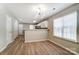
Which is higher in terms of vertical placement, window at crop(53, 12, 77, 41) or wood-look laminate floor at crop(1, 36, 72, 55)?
window at crop(53, 12, 77, 41)

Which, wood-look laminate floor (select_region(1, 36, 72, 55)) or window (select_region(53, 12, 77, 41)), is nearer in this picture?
wood-look laminate floor (select_region(1, 36, 72, 55))

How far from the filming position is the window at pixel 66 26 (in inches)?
110

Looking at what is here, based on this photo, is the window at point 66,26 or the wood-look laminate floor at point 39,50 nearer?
the wood-look laminate floor at point 39,50

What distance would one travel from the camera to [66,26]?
9.78 ft

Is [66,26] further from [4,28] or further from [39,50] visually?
[4,28]

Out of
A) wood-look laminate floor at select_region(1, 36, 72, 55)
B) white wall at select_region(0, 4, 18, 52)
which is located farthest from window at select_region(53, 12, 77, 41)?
white wall at select_region(0, 4, 18, 52)

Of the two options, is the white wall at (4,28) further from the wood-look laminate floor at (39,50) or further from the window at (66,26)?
the window at (66,26)

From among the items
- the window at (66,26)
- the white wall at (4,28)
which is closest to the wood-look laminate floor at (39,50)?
the white wall at (4,28)

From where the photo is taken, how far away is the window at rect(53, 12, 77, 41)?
2.79 meters

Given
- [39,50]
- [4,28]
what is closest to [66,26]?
[39,50]

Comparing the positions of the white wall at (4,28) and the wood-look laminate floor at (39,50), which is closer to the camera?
the wood-look laminate floor at (39,50)

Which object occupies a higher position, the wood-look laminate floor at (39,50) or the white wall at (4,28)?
the white wall at (4,28)

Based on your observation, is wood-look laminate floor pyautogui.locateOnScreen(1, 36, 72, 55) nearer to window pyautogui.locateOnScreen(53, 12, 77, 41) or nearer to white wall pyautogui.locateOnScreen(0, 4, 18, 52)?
white wall pyautogui.locateOnScreen(0, 4, 18, 52)
